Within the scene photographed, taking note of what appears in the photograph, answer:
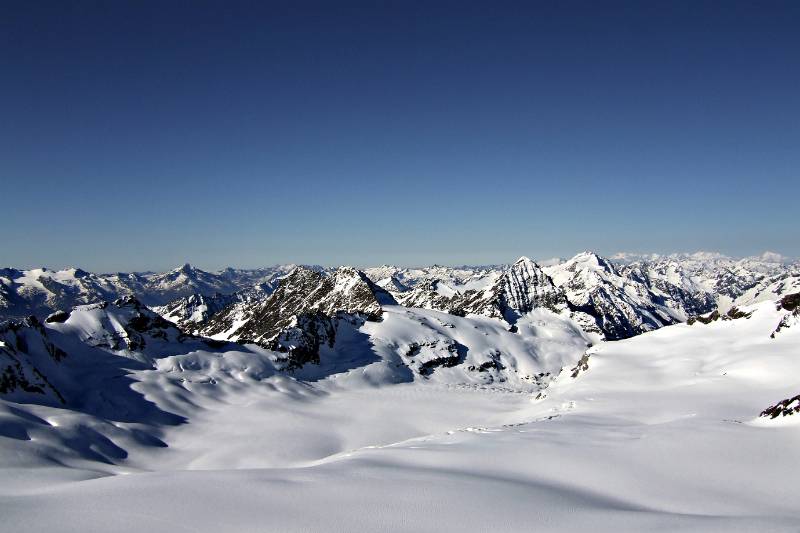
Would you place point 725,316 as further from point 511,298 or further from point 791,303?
point 511,298

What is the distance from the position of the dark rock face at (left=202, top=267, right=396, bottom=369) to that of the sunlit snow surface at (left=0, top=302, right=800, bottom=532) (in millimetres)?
30174

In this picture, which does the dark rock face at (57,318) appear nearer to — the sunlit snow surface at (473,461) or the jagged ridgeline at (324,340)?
the jagged ridgeline at (324,340)

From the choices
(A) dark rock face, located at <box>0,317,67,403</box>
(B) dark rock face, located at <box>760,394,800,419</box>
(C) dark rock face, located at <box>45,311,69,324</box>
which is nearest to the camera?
(B) dark rock face, located at <box>760,394,800,419</box>

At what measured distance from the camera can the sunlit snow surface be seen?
1210 centimetres

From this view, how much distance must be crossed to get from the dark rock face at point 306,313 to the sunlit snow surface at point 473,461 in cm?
3017

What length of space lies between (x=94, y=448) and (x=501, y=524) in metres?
47.4

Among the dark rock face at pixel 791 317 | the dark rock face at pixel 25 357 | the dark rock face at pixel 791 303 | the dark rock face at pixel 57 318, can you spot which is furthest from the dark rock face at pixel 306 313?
the dark rock face at pixel 791 303

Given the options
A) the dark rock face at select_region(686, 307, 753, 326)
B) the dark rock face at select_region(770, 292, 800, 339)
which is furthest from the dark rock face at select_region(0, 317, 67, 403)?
the dark rock face at select_region(686, 307, 753, 326)

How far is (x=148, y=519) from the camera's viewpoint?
1105 cm

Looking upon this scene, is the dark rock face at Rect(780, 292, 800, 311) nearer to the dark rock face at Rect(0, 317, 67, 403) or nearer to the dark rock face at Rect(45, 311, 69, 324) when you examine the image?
the dark rock face at Rect(0, 317, 67, 403)

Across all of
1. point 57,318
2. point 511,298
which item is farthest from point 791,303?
point 511,298

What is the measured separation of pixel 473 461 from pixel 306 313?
99389 millimetres

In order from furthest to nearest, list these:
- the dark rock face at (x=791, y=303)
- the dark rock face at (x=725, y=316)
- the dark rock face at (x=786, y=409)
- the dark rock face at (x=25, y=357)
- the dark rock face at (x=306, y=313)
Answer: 1. the dark rock face at (x=306, y=313)
2. the dark rock face at (x=725, y=316)
3. the dark rock face at (x=791, y=303)
4. the dark rock face at (x=25, y=357)
5. the dark rock face at (x=786, y=409)

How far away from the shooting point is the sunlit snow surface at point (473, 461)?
12.1 metres
